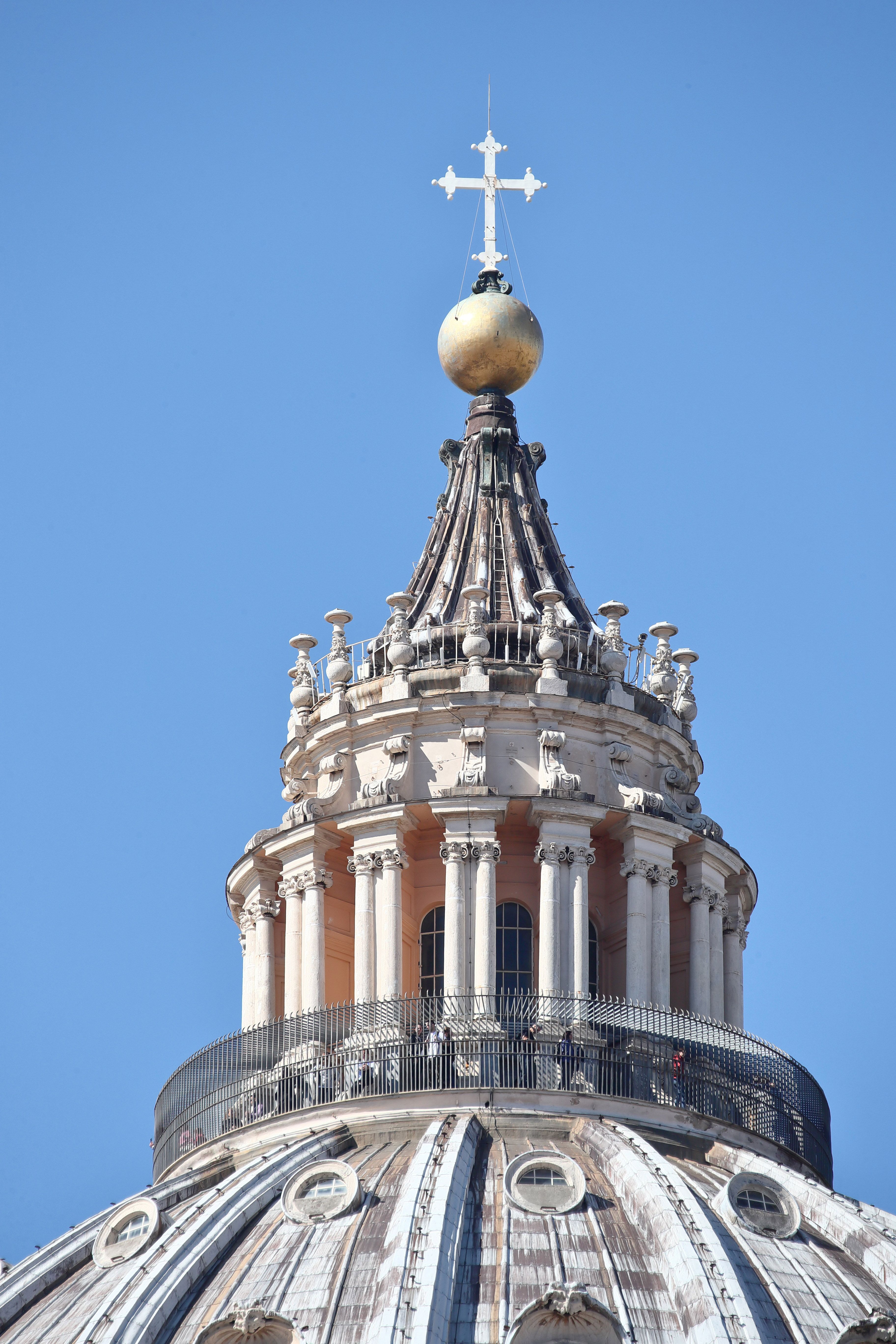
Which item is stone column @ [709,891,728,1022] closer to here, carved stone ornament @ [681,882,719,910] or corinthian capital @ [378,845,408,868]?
carved stone ornament @ [681,882,719,910]

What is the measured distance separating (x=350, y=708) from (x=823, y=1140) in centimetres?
1365

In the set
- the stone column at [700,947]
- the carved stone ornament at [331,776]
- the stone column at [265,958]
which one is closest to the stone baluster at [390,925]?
the carved stone ornament at [331,776]

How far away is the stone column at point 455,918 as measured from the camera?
71.1 meters

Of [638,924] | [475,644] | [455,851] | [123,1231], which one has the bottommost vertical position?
[123,1231]

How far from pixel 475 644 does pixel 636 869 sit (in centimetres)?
593

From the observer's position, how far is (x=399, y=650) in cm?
7494

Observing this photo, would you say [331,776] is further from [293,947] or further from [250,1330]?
[250,1330]

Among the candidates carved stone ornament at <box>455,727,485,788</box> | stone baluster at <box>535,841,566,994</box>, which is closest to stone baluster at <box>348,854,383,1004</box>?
carved stone ornament at <box>455,727,485,788</box>

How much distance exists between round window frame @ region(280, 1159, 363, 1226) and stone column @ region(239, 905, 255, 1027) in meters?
9.35

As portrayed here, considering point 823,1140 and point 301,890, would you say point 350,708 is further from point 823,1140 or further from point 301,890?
point 823,1140

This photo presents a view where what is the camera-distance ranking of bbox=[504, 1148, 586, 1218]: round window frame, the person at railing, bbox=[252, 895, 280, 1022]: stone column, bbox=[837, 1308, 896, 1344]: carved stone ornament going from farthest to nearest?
bbox=[252, 895, 280, 1022]: stone column
the person at railing
bbox=[504, 1148, 586, 1218]: round window frame
bbox=[837, 1308, 896, 1344]: carved stone ornament

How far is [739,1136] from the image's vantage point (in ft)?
230

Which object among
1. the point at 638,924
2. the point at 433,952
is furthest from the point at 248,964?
the point at 638,924

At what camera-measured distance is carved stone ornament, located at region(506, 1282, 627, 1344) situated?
197 ft
